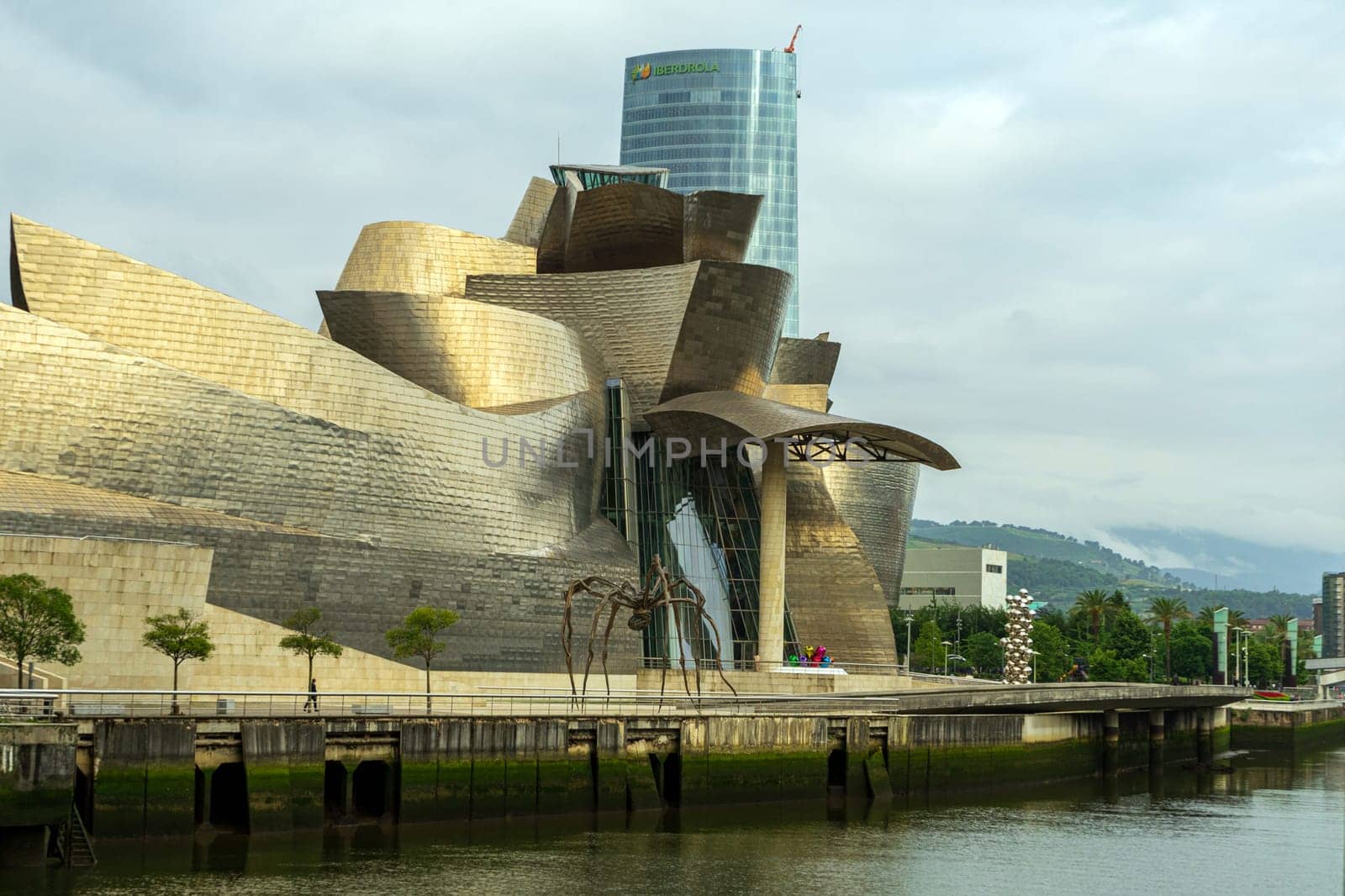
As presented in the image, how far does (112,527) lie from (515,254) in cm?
2188

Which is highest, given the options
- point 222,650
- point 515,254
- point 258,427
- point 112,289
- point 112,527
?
point 515,254

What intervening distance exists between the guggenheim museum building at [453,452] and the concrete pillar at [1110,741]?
32.2 feet

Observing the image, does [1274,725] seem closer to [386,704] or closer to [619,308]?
[619,308]

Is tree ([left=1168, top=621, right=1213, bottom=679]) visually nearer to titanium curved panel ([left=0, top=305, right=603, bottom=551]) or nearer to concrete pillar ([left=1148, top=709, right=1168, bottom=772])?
concrete pillar ([left=1148, top=709, right=1168, bottom=772])

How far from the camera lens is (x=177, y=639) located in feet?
108

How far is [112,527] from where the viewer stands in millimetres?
37781

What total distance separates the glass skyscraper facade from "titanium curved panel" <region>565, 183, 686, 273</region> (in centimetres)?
11271

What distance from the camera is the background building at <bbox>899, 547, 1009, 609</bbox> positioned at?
146 meters

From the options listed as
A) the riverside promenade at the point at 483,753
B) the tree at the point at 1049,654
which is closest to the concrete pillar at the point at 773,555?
the riverside promenade at the point at 483,753

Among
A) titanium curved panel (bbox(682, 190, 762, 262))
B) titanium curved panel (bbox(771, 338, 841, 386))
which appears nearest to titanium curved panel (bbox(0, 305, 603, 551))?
titanium curved panel (bbox(682, 190, 762, 262))

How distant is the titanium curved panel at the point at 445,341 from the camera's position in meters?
48.2

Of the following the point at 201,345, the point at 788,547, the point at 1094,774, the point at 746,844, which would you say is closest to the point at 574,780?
the point at 746,844

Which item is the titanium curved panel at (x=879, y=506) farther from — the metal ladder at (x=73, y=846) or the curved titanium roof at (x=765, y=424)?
the metal ladder at (x=73, y=846)

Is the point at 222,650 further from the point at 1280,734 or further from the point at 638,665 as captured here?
the point at 1280,734
